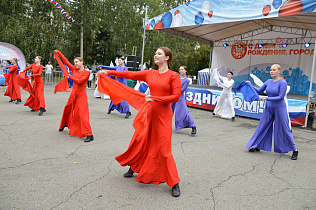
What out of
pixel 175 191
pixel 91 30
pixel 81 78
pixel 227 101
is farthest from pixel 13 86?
pixel 91 30

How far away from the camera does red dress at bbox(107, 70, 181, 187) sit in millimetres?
3490

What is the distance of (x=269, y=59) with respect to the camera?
698 inches

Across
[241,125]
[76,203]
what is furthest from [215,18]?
[76,203]

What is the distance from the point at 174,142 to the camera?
6.38 meters

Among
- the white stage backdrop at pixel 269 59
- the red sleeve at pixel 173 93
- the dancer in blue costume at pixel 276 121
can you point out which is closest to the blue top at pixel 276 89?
the dancer in blue costume at pixel 276 121

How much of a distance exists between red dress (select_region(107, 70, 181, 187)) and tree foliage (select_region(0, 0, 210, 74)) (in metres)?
23.7

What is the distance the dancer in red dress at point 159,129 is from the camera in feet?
11.4

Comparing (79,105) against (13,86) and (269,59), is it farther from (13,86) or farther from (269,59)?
(269,59)

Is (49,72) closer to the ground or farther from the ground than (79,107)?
farther from the ground

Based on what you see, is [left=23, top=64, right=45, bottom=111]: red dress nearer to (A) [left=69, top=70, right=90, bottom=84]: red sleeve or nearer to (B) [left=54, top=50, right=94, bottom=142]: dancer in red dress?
(B) [left=54, top=50, right=94, bottom=142]: dancer in red dress

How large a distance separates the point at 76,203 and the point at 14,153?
242 cm

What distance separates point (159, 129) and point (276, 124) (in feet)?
10.4

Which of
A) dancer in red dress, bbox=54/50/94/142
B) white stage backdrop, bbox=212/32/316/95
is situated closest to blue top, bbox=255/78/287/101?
dancer in red dress, bbox=54/50/94/142

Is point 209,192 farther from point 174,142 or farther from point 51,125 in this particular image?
point 51,125
